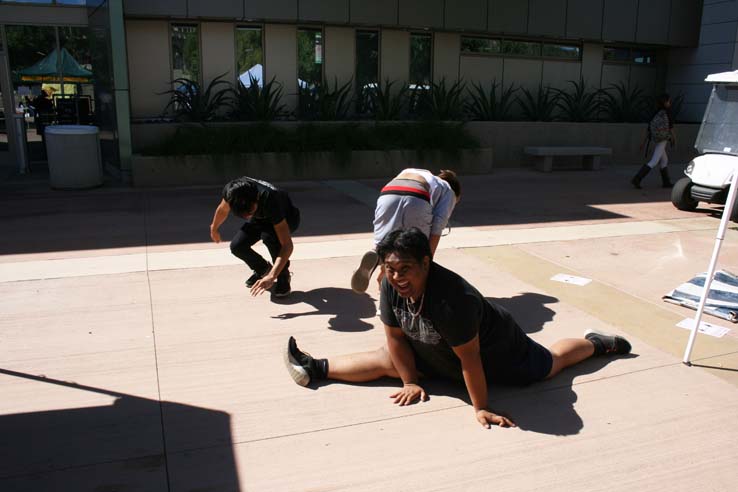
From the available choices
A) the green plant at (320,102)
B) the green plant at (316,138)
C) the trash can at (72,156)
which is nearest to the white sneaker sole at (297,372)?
the trash can at (72,156)

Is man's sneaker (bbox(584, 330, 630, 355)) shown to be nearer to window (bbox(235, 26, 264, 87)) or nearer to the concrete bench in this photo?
the concrete bench

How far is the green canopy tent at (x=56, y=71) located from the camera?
1402 cm

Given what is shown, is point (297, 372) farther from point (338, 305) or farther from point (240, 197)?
point (338, 305)

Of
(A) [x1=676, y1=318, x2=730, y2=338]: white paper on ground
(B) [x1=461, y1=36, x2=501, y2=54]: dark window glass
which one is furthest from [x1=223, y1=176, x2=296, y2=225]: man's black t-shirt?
(B) [x1=461, y1=36, x2=501, y2=54]: dark window glass

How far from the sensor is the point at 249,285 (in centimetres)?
608

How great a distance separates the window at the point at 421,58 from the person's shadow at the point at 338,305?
10.5 m

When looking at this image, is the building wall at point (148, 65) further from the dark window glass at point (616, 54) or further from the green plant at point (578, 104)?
the dark window glass at point (616, 54)

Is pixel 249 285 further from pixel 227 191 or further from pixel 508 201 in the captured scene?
pixel 508 201

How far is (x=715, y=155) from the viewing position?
10.4m

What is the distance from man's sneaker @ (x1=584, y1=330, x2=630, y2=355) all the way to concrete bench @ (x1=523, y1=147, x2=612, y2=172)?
10.7m

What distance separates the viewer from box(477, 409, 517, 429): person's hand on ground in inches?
143

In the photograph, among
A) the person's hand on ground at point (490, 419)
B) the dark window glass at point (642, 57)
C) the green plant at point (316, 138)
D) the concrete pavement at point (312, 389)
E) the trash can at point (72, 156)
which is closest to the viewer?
the concrete pavement at point (312, 389)

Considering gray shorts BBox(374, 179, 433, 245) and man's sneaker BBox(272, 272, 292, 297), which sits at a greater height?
gray shorts BBox(374, 179, 433, 245)

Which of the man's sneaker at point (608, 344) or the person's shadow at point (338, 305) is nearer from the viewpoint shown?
the man's sneaker at point (608, 344)
